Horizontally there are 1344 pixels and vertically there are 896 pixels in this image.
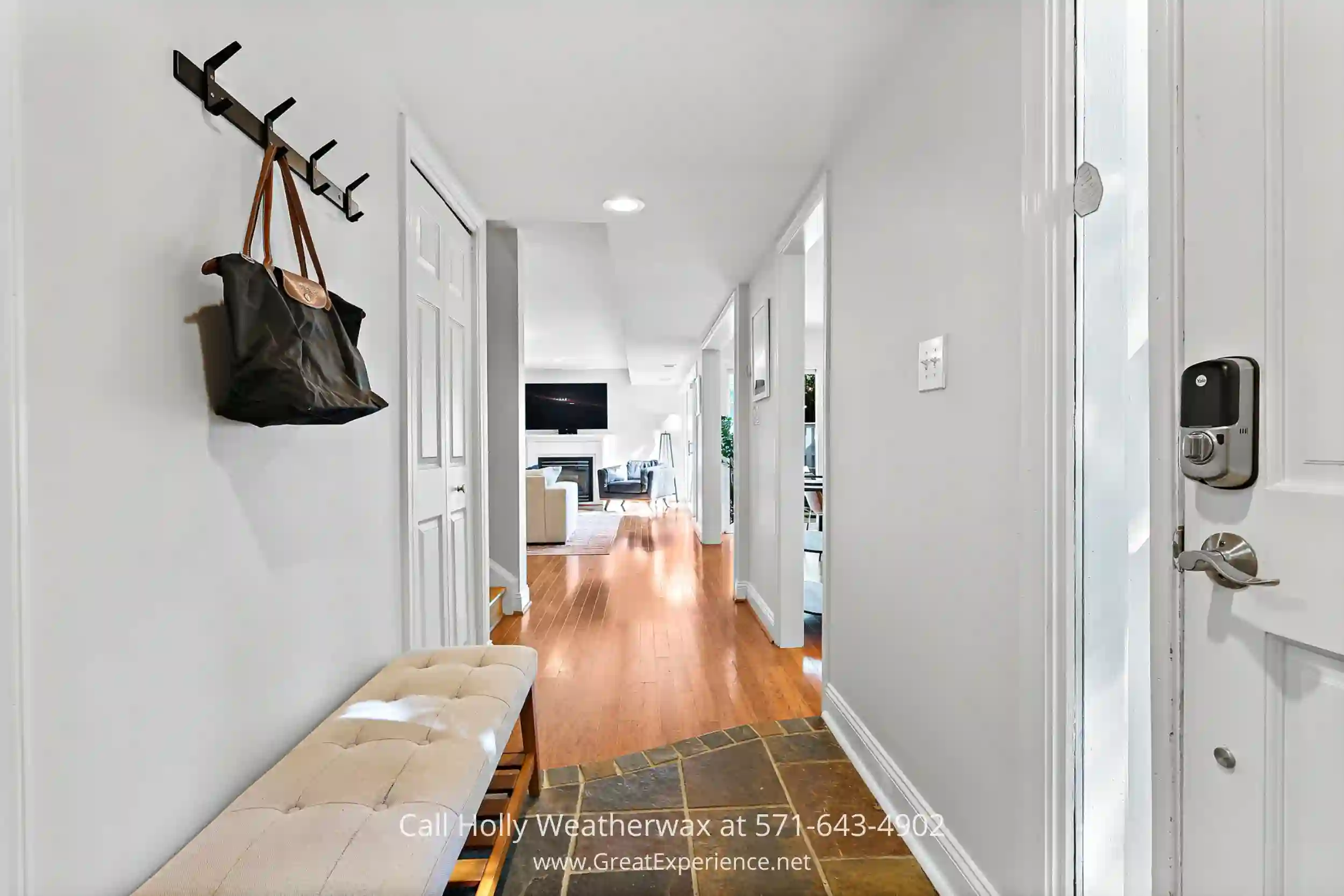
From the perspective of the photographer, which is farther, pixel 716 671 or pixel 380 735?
pixel 716 671

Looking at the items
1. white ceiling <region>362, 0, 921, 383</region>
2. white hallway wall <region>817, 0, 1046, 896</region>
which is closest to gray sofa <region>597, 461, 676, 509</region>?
white ceiling <region>362, 0, 921, 383</region>

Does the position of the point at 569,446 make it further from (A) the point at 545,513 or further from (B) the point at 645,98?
(B) the point at 645,98

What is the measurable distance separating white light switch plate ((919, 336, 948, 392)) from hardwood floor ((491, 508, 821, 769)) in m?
1.49

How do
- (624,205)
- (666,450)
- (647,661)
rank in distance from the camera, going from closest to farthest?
(624,205), (647,661), (666,450)

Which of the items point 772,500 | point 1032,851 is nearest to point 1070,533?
point 1032,851

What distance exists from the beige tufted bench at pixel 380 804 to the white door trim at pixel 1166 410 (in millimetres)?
1016

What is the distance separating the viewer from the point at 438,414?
8.01 feet

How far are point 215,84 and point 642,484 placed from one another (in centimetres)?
889

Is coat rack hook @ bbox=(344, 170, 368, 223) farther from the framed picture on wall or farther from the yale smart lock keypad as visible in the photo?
the framed picture on wall

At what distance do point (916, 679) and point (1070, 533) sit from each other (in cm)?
71

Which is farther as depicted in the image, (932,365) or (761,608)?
(761,608)

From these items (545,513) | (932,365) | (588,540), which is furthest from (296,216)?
(588,540)

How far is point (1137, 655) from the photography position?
1091mm

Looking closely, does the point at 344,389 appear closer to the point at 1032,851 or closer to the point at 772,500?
the point at 1032,851
